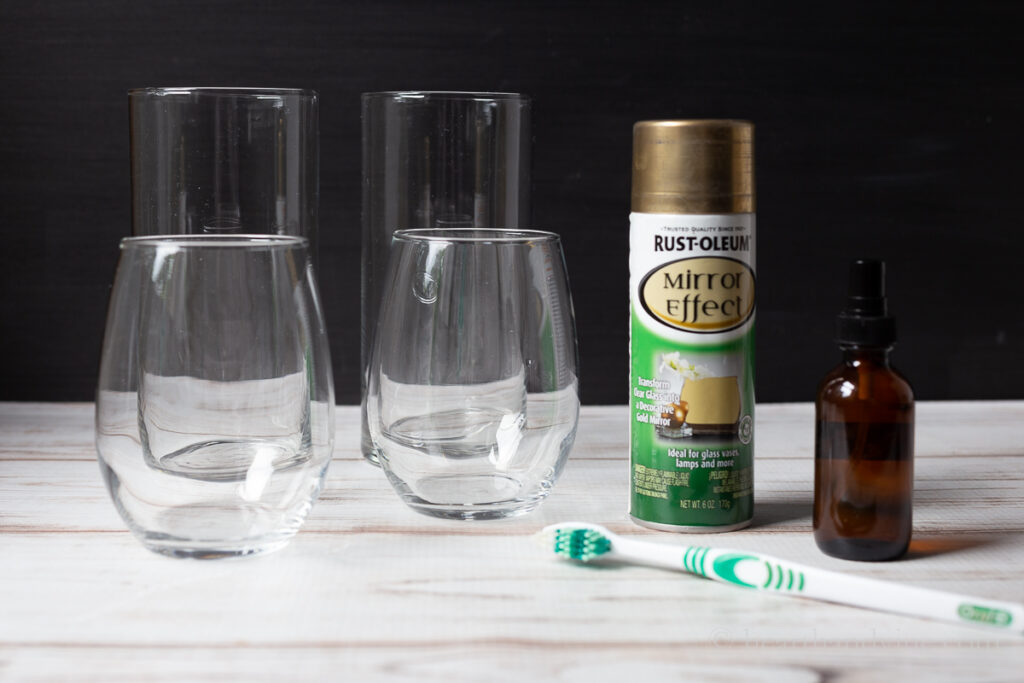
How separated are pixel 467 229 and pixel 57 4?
0.55 m

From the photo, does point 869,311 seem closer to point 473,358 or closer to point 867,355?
point 867,355

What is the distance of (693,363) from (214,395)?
0.94ft

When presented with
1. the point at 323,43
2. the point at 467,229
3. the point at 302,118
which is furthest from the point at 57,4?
the point at 467,229

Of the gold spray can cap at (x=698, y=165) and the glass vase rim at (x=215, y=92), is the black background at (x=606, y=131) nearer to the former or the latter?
the glass vase rim at (x=215, y=92)

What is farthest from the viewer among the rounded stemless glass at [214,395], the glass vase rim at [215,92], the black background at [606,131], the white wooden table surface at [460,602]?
the black background at [606,131]

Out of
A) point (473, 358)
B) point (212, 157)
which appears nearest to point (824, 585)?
point (473, 358)

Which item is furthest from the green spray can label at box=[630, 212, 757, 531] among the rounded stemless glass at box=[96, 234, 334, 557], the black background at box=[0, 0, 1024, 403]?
the black background at box=[0, 0, 1024, 403]

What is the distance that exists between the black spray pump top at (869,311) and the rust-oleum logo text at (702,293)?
73 millimetres

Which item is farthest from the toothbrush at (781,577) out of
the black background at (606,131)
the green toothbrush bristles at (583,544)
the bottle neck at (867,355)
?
the black background at (606,131)

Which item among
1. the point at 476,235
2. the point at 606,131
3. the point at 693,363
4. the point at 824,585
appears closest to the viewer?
the point at 824,585

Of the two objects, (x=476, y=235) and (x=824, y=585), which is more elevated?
(x=476, y=235)

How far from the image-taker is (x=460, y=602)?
2.01 ft

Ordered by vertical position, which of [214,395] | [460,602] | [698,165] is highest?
[698,165]

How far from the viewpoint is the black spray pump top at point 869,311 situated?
2.13ft
